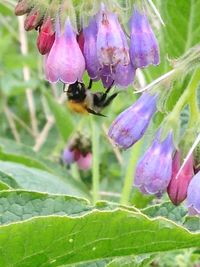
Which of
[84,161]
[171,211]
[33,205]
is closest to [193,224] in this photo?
[171,211]

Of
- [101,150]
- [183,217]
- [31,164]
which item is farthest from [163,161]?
[101,150]

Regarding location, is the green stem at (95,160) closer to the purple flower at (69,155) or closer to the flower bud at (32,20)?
the purple flower at (69,155)

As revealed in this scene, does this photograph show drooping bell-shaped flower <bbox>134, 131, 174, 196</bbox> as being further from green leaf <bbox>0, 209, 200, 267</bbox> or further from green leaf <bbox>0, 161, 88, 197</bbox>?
green leaf <bbox>0, 161, 88, 197</bbox>

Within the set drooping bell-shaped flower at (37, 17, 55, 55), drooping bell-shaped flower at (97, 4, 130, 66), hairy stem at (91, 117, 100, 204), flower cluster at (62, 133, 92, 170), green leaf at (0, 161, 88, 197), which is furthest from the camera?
flower cluster at (62, 133, 92, 170)

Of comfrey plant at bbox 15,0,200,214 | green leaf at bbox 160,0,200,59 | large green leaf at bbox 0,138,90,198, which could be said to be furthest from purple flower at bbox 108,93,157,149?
large green leaf at bbox 0,138,90,198

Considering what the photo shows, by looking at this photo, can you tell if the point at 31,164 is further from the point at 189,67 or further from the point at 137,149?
the point at 189,67

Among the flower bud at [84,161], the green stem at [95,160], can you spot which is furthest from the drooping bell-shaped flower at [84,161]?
the green stem at [95,160]
